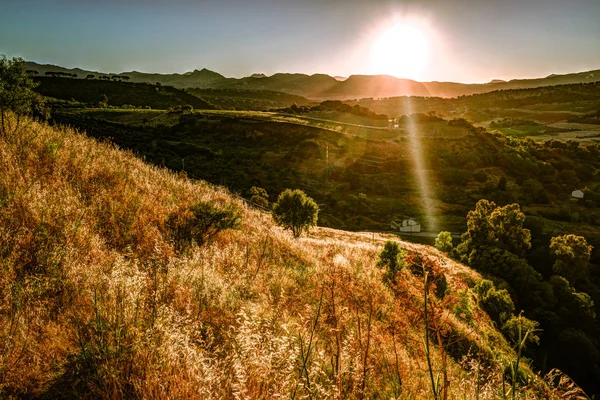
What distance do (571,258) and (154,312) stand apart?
46387mm

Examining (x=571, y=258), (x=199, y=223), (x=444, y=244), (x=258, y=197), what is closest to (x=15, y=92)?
(x=199, y=223)

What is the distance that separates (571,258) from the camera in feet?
117

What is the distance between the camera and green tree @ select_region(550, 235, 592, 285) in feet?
117

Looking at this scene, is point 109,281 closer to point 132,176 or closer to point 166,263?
point 166,263

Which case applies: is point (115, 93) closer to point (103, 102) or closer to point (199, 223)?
point (103, 102)

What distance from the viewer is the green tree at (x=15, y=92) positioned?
686cm

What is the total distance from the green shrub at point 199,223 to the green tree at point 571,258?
42660 millimetres

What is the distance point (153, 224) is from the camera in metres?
5.96

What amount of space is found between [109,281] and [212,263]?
7.00ft

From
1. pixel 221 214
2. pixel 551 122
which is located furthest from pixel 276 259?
pixel 551 122

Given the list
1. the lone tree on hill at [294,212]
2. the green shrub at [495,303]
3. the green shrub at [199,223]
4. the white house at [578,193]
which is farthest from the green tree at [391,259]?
the white house at [578,193]

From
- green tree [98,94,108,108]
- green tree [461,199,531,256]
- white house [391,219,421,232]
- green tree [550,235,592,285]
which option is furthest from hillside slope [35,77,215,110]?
green tree [550,235,592,285]

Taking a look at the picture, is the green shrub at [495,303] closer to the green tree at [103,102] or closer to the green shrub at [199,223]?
the green shrub at [199,223]

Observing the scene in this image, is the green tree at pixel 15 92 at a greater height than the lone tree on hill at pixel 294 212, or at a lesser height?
greater
